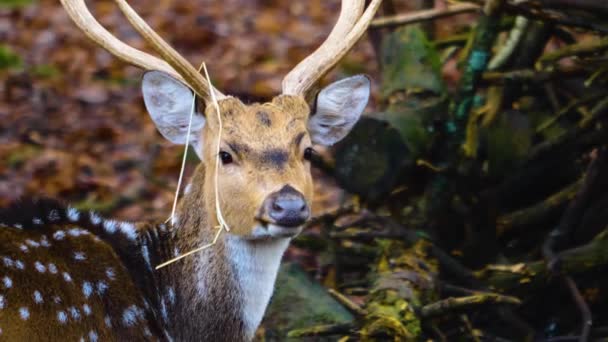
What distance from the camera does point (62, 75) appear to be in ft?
33.1

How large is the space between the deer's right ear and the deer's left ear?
519 mm

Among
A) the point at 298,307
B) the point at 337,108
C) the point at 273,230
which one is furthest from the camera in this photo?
the point at 298,307

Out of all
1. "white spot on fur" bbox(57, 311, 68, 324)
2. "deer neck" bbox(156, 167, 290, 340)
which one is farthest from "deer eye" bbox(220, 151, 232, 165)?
"white spot on fur" bbox(57, 311, 68, 324)

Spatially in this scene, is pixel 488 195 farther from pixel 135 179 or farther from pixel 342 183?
pixel 135 179

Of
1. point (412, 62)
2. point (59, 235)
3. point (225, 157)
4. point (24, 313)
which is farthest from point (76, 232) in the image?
point (412, 62)

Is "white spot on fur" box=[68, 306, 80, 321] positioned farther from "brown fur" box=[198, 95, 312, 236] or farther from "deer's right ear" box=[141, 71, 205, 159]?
"deer's right ear" box=[141, 71, 205, 159]

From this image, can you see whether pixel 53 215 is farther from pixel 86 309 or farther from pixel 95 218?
pixel 86 309

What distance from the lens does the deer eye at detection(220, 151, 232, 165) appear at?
178 inches

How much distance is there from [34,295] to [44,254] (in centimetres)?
25

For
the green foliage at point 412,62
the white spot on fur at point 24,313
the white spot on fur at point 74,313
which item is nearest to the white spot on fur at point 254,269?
the white spot on fur at point 74,313

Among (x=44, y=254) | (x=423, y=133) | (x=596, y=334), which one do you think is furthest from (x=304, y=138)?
(x=596, y=334)

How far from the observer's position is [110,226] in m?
4.84

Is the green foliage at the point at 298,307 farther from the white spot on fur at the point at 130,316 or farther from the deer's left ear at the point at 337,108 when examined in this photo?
the white spot on fur at the point at 130,316

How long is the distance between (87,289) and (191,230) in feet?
1.80
